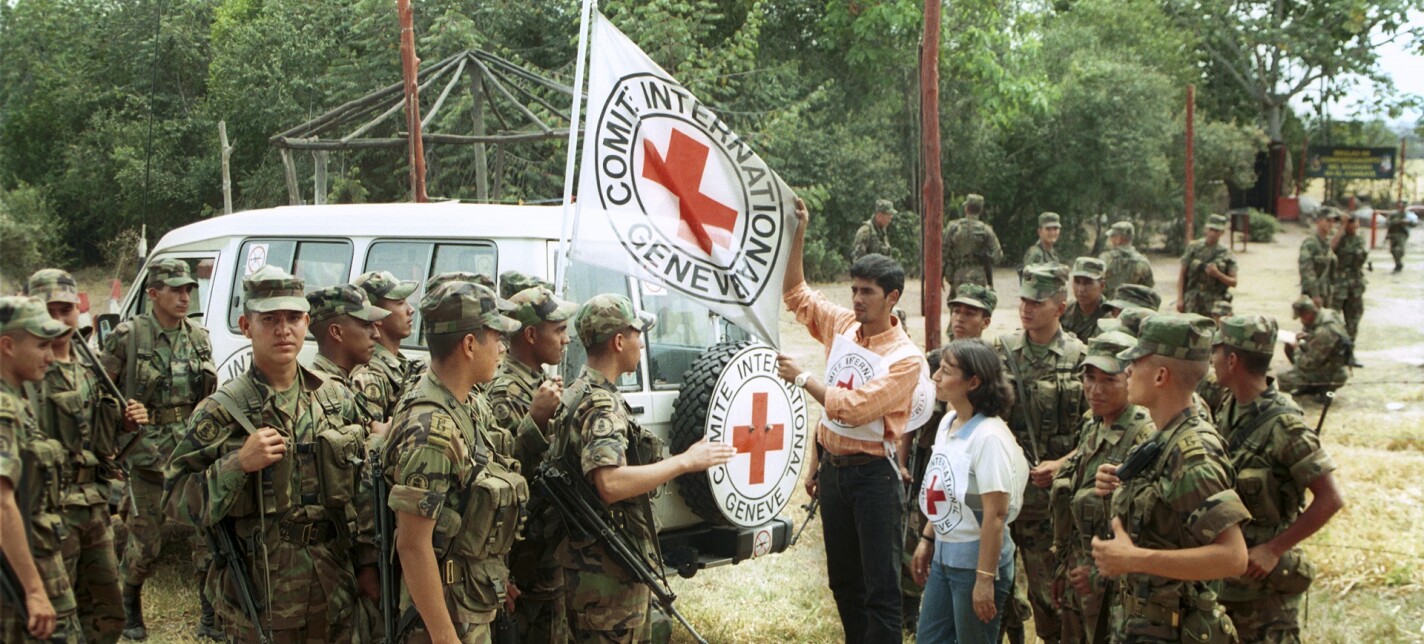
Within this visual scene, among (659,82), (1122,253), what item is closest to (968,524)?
(659,82)

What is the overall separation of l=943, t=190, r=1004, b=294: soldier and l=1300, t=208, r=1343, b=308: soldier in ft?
12.1

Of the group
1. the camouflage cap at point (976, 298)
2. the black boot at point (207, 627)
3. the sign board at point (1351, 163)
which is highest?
the sign board at point (1351, 163)

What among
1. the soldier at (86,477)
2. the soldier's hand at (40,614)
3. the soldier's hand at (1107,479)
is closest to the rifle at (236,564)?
the soldier at (86,477)

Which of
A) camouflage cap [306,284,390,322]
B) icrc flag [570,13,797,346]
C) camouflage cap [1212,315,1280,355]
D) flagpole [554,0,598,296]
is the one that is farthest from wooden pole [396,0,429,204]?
camouflage cap [1212,315,1280,355]

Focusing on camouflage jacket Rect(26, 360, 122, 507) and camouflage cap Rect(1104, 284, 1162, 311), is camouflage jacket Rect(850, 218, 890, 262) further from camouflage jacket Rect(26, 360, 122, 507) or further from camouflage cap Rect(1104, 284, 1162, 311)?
camouflage jacket Rect(26, 360, 122, 507)

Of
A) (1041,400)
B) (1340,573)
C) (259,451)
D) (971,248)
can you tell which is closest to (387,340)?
(259,451)

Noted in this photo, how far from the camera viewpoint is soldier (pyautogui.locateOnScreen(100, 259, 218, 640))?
5.91 meters

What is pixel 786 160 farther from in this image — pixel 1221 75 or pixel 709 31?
pixel 1221 75

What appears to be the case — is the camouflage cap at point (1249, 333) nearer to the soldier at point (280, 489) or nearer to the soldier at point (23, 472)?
the soldier at point (280, 489)

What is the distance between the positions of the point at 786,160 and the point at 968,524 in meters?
16.1

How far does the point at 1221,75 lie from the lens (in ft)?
80.8

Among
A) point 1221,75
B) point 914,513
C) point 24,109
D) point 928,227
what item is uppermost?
point 1221,75

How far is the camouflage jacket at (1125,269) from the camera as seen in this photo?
11633 millimetres

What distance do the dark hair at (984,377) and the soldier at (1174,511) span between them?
29.0 inches
